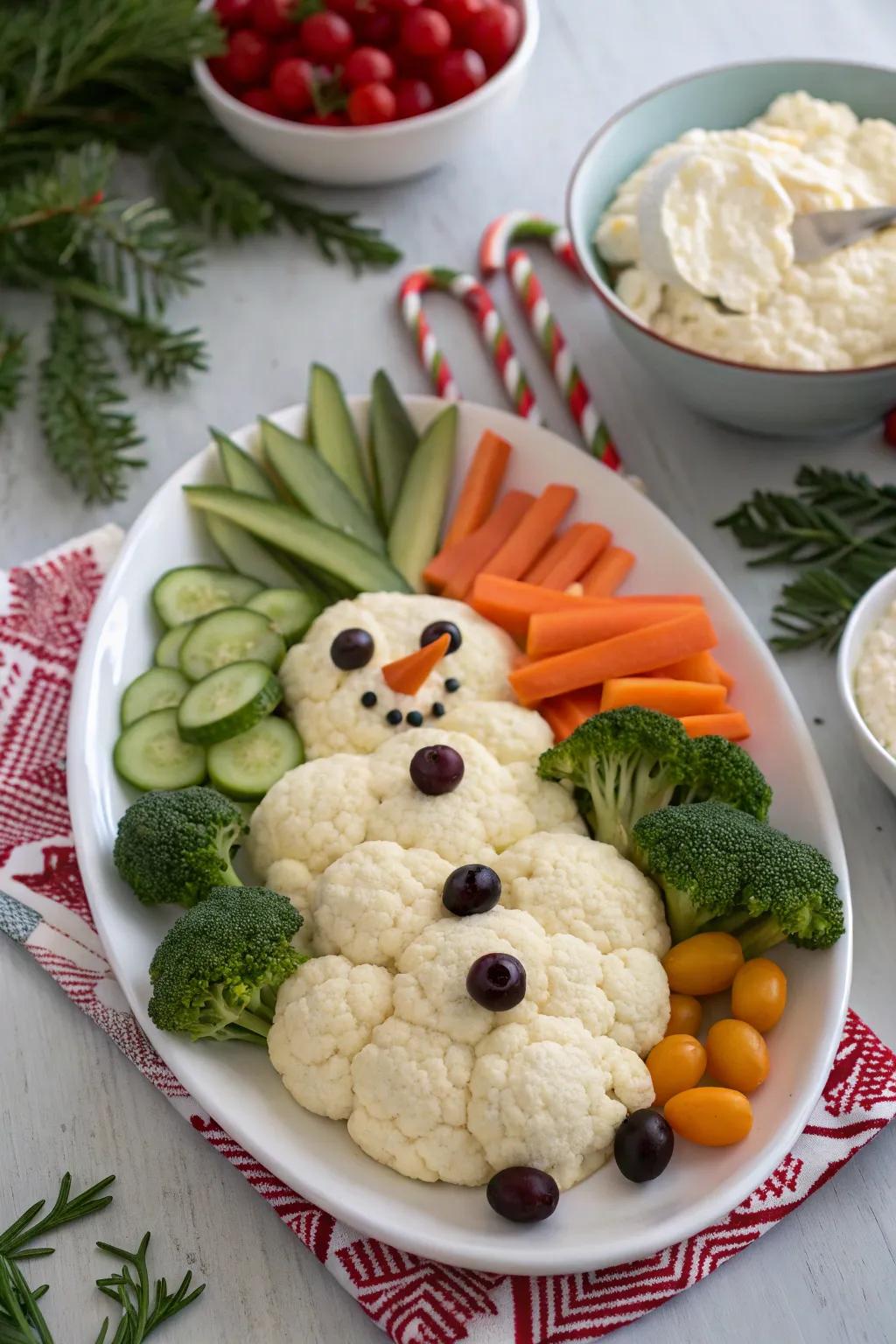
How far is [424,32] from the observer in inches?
113

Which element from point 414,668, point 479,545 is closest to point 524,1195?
point 414,668

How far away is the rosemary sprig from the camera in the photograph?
2344mm

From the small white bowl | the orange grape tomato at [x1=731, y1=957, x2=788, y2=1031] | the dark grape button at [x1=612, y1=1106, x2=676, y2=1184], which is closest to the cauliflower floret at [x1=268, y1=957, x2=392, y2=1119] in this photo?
the dark grape button at [x1=612, y1=1106, x2=676, y2=1184]

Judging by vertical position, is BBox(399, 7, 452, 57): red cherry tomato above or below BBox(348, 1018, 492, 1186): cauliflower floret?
above

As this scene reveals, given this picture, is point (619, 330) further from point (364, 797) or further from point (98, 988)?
point (98, 988)

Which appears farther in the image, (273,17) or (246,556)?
(273,17)

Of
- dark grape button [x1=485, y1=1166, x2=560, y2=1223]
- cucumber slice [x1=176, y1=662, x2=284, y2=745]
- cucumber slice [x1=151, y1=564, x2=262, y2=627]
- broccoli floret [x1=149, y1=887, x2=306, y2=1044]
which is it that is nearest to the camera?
dark grape button [x1=485, y1=1166, x2=560, y2=1223]

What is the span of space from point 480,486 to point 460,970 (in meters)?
1.04

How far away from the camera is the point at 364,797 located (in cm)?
200

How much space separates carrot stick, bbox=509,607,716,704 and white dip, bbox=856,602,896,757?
245 millimetres

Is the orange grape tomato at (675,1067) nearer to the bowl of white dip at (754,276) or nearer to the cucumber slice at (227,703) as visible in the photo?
the cucumber slice at (227,703)

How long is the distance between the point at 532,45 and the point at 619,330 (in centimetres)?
98

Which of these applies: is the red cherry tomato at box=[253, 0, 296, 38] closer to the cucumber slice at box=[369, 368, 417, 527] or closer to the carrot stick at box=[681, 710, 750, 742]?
the cucumber slice at box=[369, 368, 417, 527]

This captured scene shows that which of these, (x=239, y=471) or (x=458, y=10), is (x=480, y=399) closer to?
(x=239, y=471)
